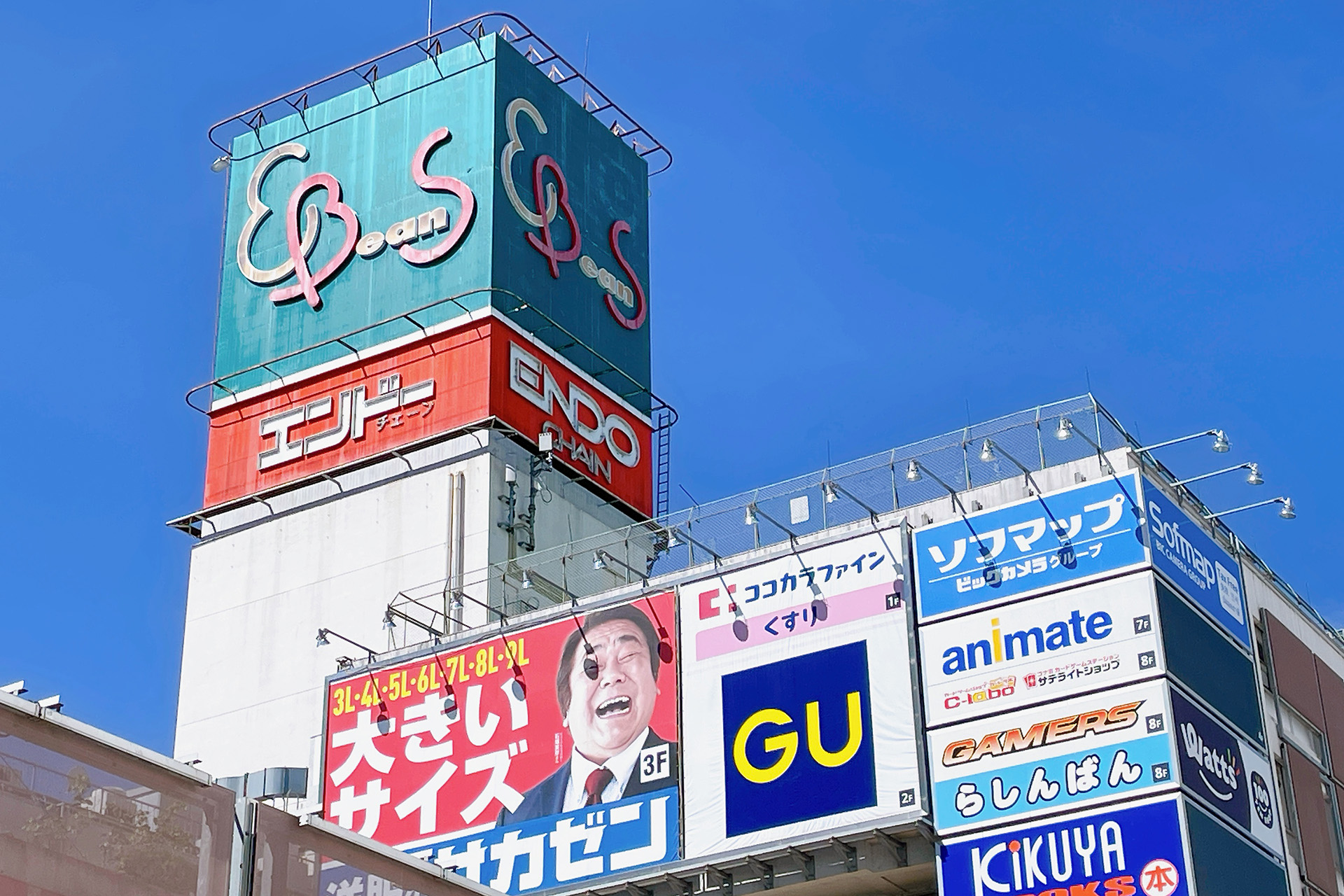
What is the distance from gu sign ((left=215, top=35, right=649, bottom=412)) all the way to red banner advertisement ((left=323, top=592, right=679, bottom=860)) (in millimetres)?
14466

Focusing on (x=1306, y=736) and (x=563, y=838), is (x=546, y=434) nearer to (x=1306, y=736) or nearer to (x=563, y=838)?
(x=563, y=838)

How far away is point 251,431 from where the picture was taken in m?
63.8

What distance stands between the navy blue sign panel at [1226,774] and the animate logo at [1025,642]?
2.17 m

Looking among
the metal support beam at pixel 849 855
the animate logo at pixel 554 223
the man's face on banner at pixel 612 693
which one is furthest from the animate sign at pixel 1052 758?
the animate logo at pixel 554 223

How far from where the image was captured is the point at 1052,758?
41.0 metres

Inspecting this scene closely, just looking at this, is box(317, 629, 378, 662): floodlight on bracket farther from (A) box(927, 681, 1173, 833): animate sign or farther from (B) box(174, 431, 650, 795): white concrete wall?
(A) box(927, 681, 1173, 833): animate sign

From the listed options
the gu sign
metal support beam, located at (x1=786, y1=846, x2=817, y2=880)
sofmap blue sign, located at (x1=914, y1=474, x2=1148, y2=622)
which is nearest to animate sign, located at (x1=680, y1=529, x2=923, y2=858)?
metal support beam, located at (x1=786, y1=846, x2=817, y2=880)

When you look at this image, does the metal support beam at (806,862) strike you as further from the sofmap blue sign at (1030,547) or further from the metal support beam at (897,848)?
the sofmap blue sign at (1030,547)

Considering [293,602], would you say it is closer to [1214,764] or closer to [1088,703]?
[1088,703]

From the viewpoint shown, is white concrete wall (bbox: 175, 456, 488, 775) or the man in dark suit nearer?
the man in dark suit

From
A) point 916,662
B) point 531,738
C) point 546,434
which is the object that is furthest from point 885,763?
point 546,434

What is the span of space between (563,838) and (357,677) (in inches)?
358

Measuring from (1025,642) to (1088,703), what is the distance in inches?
77.0

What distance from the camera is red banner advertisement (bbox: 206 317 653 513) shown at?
5981 centimetres
